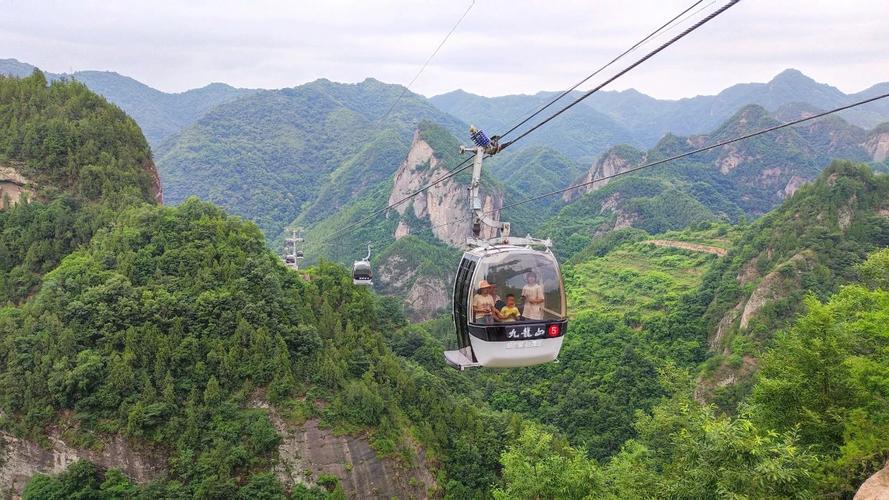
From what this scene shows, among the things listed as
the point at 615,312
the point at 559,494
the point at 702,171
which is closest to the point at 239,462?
the point at 559,494

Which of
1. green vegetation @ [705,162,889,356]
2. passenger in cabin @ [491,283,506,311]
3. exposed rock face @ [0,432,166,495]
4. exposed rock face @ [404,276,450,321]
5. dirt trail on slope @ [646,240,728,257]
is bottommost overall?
exposed rock face @ [404,276,450,321]

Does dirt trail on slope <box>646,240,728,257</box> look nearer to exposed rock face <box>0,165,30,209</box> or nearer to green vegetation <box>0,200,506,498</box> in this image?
green vegetation <box>0,200,506,498</box>

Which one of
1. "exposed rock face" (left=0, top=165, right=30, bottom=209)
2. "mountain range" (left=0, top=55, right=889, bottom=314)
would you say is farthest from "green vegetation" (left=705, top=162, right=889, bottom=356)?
"exposed rock face" (left=0, top=165, right=30, bottom=209)

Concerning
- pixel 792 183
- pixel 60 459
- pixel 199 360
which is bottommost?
pixel 60 459

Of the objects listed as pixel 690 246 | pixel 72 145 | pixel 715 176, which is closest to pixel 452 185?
pixel 690 246

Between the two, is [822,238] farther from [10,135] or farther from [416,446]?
[10,135]

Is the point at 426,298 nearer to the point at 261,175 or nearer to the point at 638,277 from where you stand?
the point at 638,277
